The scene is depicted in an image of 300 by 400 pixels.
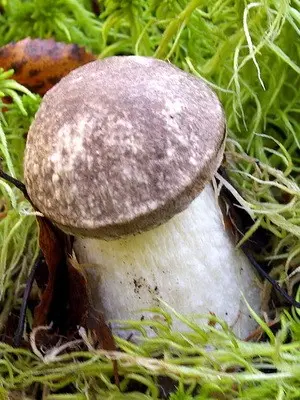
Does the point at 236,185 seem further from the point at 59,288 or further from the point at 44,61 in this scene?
the point at 44,61

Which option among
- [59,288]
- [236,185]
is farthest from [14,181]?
[236,185]

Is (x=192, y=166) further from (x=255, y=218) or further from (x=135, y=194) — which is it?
(x=255, y=218)

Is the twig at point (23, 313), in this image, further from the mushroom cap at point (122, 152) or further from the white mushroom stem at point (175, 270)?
the mushroom cap at point (122, 152)

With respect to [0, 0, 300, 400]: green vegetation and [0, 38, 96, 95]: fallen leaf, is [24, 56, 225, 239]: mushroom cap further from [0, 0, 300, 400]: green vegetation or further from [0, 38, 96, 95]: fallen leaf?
[0, 38, 96, 95]: fallen leaf

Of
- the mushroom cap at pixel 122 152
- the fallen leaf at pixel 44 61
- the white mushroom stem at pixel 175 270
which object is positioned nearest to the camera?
the mushroom cap at pixel 122 152

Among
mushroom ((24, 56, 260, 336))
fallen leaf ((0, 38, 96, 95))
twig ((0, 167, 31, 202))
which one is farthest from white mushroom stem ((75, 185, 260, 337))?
fallen leaf ((0, 38, 96, 95))

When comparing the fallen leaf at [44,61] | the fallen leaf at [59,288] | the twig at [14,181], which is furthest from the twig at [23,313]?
the fallen leaf at [44,61]
